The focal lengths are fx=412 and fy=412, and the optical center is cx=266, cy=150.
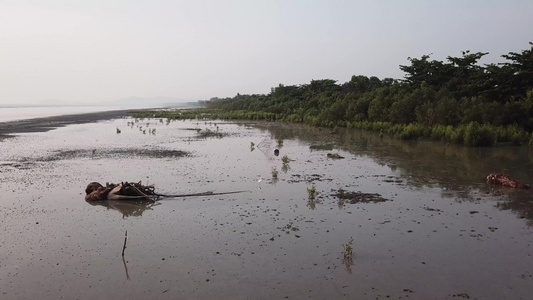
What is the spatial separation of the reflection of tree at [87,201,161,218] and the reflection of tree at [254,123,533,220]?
29.6ft

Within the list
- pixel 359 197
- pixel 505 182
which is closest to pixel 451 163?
pixel 505 182

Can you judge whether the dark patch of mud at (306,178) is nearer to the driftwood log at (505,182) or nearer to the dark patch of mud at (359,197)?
the dark patch of mud at (359,197)

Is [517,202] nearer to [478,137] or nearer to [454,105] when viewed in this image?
[478,137]

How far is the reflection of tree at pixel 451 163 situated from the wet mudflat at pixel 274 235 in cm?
13

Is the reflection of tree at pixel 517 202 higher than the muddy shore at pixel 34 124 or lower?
higher

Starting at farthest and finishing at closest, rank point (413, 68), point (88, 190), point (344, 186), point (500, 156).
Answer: point (413, 68) < point (500, 156) < point (344, 186) < point (88, 190)

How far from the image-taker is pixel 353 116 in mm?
43719

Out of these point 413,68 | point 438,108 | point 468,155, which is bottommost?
point 468,155

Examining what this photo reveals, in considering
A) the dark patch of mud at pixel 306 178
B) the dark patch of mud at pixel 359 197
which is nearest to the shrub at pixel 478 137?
the dark patch of mud at pixel 306 178

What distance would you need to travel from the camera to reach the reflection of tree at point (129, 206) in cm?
1154

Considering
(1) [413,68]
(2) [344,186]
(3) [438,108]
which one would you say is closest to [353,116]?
(1) [413,68]

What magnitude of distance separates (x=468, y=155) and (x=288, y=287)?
60.0 ft

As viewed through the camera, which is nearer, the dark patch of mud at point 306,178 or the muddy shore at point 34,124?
the dark patch of mud at point 306,178

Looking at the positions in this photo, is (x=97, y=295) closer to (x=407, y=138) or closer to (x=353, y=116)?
(x=407, y=138)
